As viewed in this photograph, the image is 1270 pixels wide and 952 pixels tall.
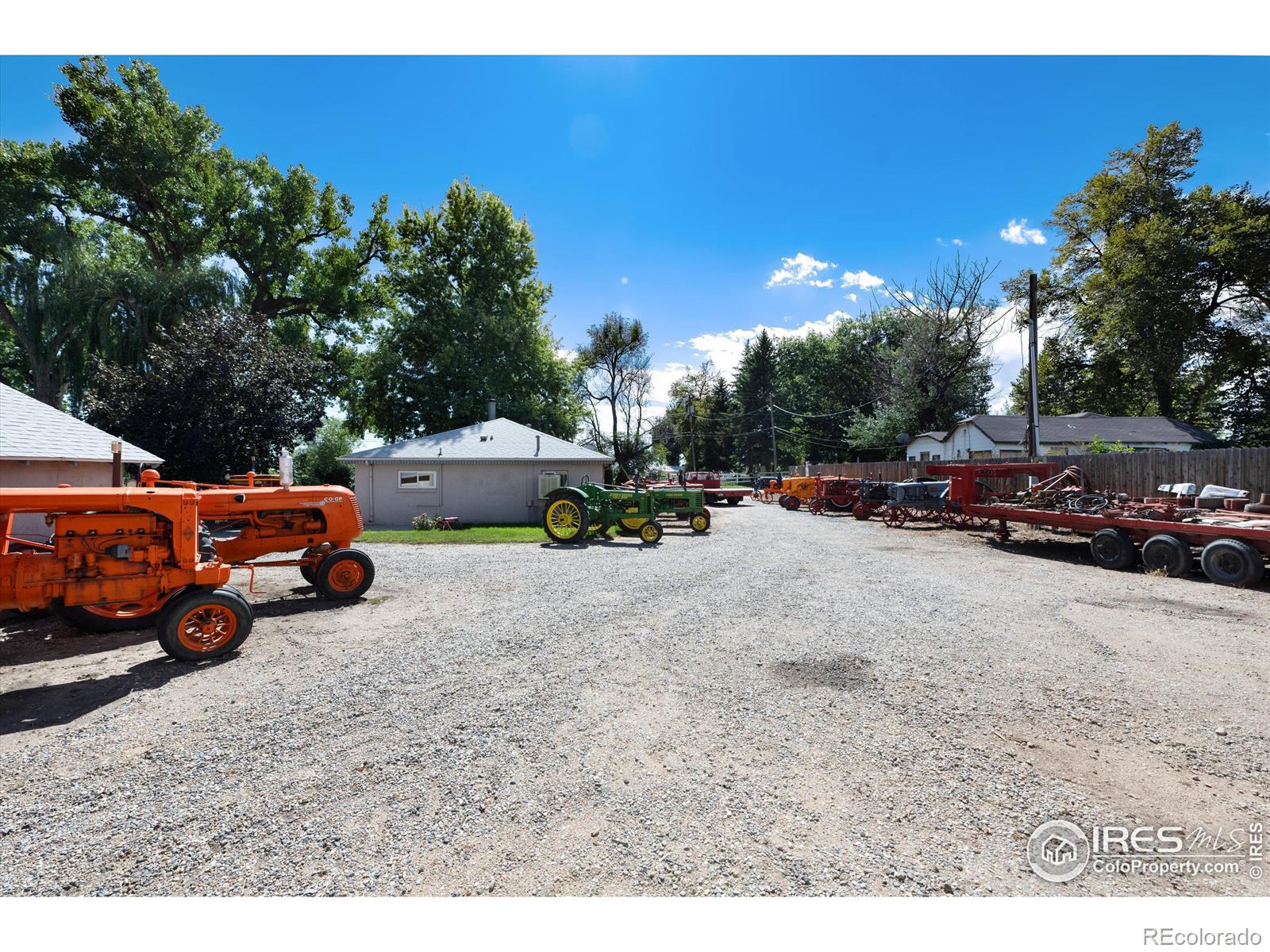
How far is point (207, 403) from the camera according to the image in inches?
655

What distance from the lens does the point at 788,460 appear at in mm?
56531

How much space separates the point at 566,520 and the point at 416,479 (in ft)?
27.4

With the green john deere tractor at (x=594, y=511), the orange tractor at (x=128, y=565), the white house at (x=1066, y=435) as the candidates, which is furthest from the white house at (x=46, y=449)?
→ the white house at (x=1066, y=435)

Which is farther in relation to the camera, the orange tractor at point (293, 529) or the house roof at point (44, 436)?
the house roof at point (44, 436)

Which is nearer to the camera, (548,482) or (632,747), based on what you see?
(632,747)

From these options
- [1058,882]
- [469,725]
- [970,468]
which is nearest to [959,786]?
[1058,882]

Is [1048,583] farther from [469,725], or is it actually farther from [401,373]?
[401,373]

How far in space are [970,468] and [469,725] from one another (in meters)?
13.6

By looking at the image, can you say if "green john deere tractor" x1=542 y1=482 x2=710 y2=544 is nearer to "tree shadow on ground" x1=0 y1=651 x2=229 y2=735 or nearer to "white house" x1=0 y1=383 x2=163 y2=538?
"white house" x1=0 y1=383 x2=163 y2=538

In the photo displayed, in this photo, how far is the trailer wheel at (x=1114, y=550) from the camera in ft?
31.3

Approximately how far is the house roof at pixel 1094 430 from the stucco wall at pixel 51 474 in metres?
33.2

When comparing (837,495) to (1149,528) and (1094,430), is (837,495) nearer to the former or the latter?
(1149,528)

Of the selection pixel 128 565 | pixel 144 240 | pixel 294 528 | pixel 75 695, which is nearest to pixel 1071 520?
pixel 294 528

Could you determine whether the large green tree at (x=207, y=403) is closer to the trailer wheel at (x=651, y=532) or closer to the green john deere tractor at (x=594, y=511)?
the green john deere tractor at (x=594, y=511)
